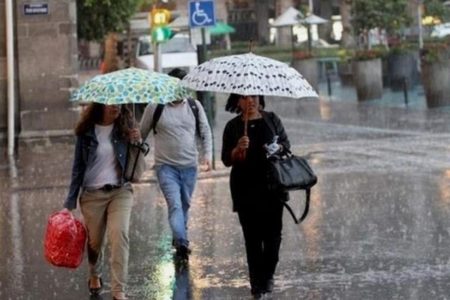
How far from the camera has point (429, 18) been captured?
3847 cm

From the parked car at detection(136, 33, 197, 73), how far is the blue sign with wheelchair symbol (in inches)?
613

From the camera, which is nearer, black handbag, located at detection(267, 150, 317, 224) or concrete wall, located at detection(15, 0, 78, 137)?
black handbag, located at detection(267, 150, 317, 224)

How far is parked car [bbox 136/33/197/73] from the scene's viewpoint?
3334 cm

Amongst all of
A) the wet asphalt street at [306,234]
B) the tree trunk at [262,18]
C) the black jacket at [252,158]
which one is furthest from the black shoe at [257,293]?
the tree trunk at [262,18]

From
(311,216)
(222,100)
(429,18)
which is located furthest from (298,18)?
(311,216)

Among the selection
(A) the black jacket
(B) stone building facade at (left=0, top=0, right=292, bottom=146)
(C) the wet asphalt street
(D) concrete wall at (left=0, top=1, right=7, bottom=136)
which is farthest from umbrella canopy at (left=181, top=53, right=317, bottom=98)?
(D) concrete wall at (left=0, top=1, right=7, bottom=136)

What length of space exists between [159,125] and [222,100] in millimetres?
25193

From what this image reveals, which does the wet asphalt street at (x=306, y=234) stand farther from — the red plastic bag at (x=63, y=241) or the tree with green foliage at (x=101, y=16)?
the tree with green foliage at (x=101, y=16)

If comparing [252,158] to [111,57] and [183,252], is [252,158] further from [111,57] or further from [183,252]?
[111,57]

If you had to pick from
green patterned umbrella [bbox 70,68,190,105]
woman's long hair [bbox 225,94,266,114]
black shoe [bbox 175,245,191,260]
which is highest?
green patterned umbrella [bbox 70,68,190,105]

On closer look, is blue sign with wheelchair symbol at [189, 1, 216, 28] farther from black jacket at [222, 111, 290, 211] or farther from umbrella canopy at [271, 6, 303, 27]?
umbrella canopy at [271, 6, 303, 27]

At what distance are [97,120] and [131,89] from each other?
39cm

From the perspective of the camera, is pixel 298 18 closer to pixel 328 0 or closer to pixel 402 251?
pixel 328 0

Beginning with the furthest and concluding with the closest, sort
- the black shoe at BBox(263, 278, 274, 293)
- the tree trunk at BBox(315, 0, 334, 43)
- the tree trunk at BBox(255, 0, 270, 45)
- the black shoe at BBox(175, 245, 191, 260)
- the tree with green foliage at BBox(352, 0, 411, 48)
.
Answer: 1. the tree trunk at BBox(255, 0, 270, 45)
2. the tree trunk at BBox(315, 0, 334, 43)
3. the tree with green foliage at BBox(352, 0, 411, 48)
4. the black shoe at BBox(175, 245, 191, 260)
5. the black shoe at BBox(263, 278, 274, 293)
